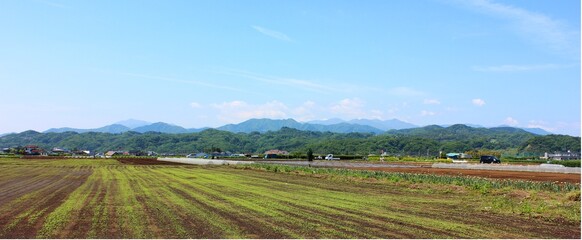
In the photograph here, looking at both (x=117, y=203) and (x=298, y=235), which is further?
(x=117, y=203)

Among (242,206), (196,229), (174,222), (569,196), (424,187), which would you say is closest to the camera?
(196,229)

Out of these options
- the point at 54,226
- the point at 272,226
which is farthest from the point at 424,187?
the point at 54,226

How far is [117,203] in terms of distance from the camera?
22406 mm

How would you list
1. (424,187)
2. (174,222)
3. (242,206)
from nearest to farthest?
(174,222), (242,206), (424,187)

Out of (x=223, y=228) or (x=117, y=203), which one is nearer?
(x=223, y=228)

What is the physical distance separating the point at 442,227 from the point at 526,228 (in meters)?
2.85

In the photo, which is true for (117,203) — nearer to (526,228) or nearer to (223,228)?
(223,228)

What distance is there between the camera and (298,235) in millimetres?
14219

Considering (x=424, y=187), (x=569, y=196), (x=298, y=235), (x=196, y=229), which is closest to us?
(x=298, y=235)

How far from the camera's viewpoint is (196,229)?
50.1ft

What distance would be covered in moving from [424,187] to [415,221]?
1588cm

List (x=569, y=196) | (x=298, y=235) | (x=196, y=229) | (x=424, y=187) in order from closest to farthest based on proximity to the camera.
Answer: (x=298, y=235)
(x=196, y=229)
(x=569, y=196)
(x=424, y=187)

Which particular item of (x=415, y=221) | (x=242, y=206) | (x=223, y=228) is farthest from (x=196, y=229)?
(x=415, y=221)

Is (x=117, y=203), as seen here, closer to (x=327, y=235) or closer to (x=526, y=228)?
(x=327, y=235)
